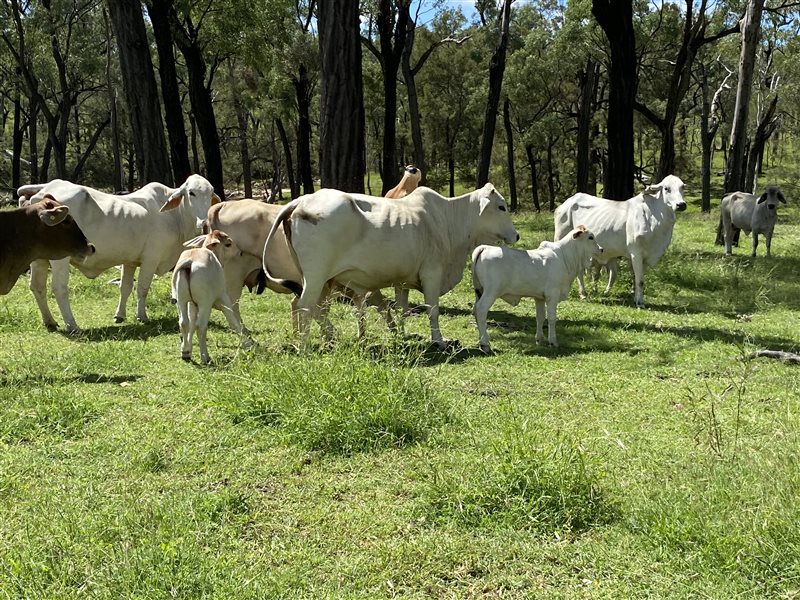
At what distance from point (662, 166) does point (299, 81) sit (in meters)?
15.7

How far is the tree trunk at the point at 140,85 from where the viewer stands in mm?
14320

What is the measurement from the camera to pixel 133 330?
9.43m

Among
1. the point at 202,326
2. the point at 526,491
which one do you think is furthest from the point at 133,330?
the point at 526,491

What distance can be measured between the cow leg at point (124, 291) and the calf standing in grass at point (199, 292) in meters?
2.85

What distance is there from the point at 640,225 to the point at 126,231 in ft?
25.4

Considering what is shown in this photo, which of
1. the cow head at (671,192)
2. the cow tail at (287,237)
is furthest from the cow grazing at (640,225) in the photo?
the cow tail at (287,237)

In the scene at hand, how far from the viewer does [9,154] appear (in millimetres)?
39906

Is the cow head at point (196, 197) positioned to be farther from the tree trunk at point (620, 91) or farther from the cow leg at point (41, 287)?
the tree trunk at point (620, 91)

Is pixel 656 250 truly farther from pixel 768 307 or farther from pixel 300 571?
pixel 300 571

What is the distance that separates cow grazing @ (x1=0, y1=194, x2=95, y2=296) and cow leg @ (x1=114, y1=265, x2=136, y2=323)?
242cm

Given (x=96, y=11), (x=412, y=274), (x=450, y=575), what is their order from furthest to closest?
(x=96, y=11), (x=412, y=274), (x=450, y=575)

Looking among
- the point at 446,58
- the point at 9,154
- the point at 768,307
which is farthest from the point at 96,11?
the point at 768,307

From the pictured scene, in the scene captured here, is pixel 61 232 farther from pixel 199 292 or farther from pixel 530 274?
pixel 530 274

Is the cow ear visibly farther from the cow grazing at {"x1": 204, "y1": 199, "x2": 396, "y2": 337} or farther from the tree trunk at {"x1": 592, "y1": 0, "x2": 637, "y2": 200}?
the tree trunk at {"x1": 592, "y1": 0, "x2": 637, "y2": 200}
